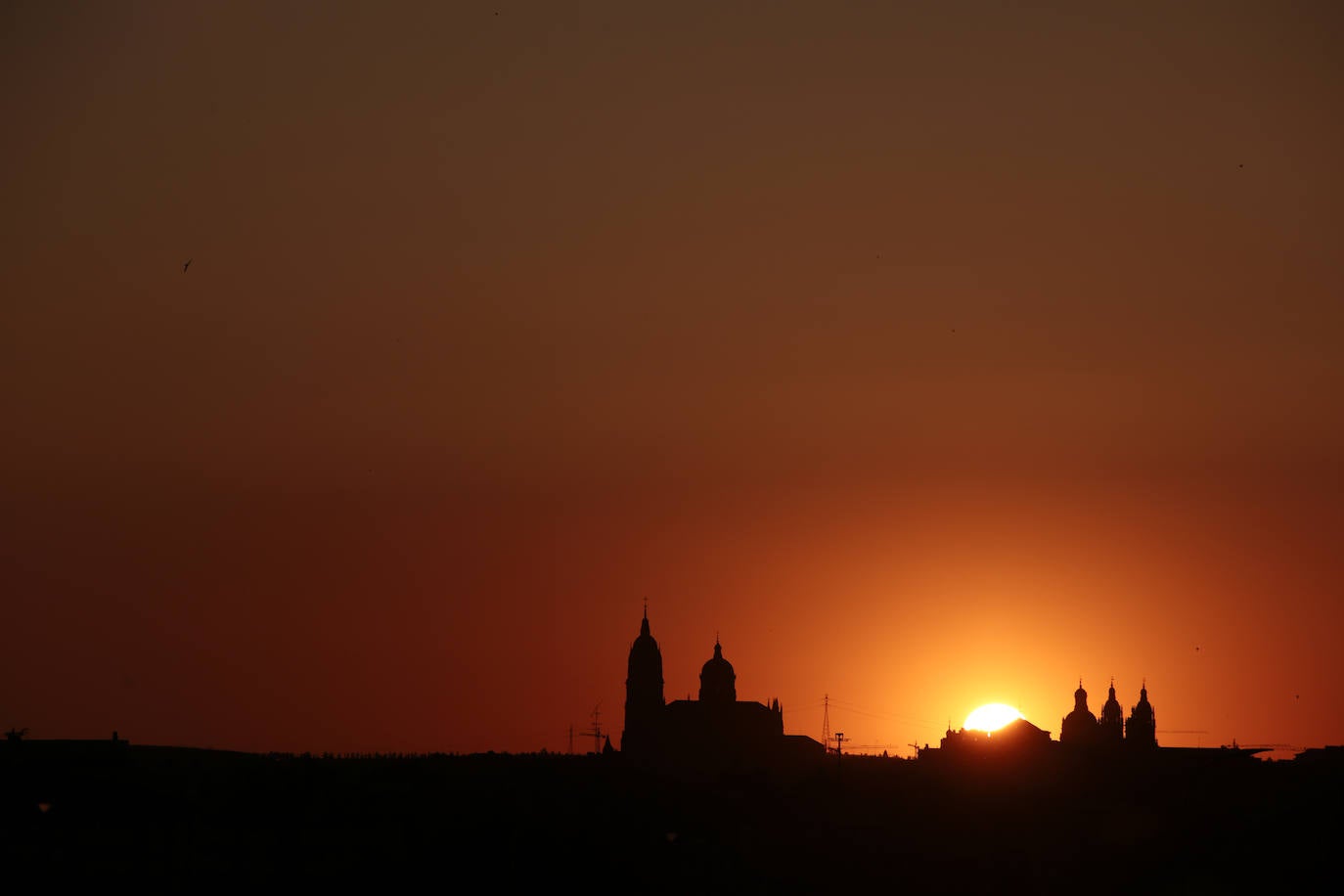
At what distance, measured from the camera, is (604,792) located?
14512cm

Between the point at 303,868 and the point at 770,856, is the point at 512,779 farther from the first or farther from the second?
the point at 303,868

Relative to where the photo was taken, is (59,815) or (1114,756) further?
(1114,756)

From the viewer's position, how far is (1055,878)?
120625 millimetres

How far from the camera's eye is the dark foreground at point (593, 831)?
109688 mm

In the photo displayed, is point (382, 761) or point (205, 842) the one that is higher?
point (382, 761)

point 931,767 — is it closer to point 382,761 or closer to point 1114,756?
point 1114,756

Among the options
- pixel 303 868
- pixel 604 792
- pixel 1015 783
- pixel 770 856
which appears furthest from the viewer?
pixel 1015 783

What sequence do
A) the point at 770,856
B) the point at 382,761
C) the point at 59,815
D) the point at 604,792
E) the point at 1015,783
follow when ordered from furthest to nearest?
the point at 1015,783 < the point at 382,761 < the point at 604,792 < the point at 770,856 < the point at 59,815

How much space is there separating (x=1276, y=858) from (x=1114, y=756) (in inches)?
2884

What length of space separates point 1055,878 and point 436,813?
38747 millimetres

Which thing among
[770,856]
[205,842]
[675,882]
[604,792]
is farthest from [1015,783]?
[205,842]

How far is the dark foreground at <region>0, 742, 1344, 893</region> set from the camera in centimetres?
10969

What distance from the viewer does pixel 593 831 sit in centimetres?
12644

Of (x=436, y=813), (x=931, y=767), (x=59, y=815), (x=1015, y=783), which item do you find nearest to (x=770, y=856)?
(x=436, y=813)
